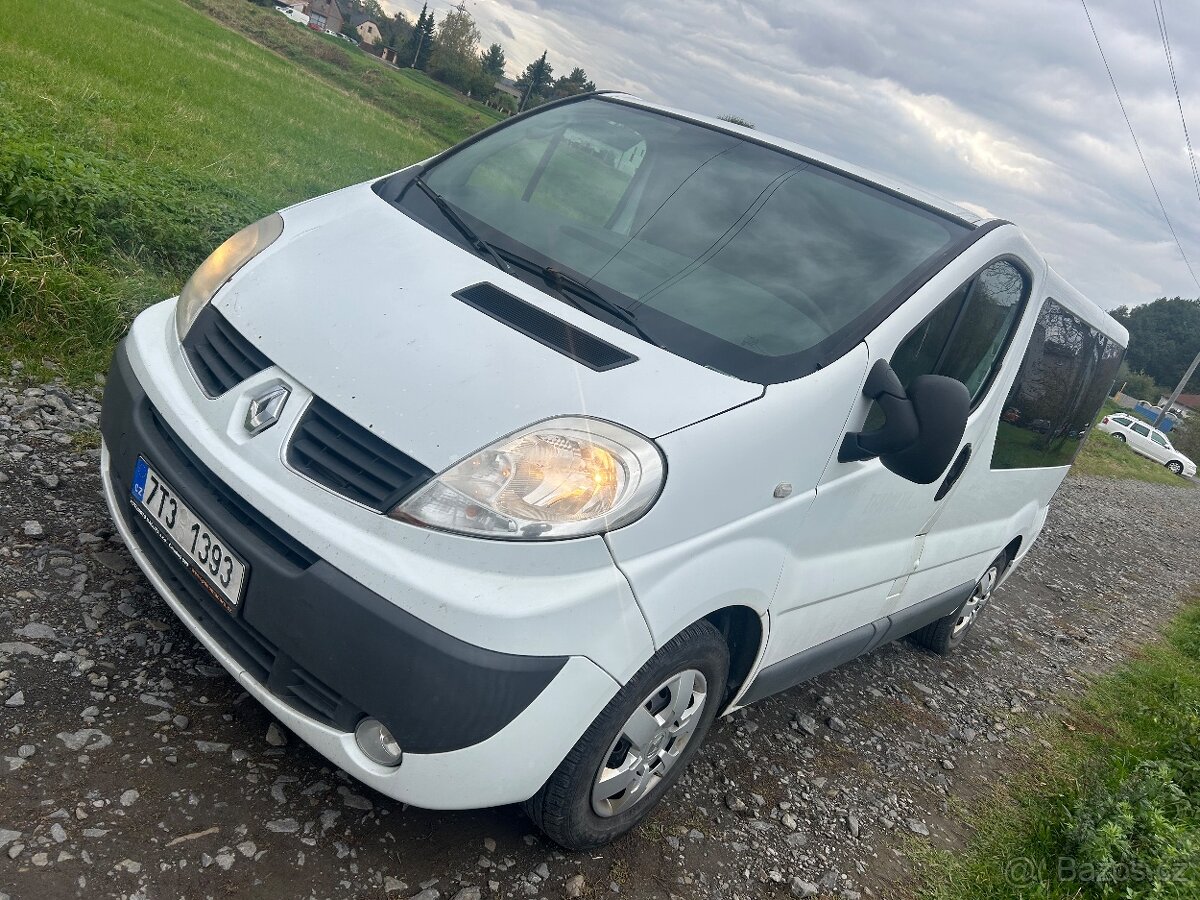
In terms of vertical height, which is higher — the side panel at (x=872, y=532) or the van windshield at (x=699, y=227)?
the van windshield at (x=699, y=227)

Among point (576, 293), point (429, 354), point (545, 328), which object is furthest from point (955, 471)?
point (429, 354)

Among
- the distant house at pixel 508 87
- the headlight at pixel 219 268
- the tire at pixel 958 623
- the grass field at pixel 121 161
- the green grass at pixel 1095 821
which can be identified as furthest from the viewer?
the distant house at pixel 508 87

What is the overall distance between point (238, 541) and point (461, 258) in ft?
3.59

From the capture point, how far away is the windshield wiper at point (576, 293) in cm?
270

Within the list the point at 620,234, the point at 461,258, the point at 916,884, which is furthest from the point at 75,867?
the point at 916,884

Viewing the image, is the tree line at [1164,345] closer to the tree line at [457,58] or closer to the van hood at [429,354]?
the tree line at [457,58]

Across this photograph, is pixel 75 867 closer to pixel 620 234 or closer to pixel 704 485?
pixel 704 485

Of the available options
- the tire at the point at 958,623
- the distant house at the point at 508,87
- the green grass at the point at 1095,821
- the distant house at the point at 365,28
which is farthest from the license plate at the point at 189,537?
the distant house at the point at 365,28

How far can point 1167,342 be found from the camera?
80.4 m

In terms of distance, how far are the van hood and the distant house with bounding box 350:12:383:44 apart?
3980 inches

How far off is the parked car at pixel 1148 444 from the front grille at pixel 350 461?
1432 inches

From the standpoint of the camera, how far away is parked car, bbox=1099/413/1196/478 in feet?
111

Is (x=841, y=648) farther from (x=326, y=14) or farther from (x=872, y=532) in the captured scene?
(x=326, y=14)

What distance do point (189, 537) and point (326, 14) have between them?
384 ft
